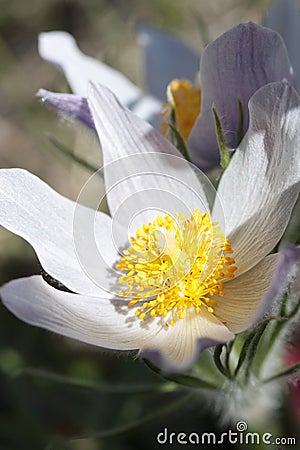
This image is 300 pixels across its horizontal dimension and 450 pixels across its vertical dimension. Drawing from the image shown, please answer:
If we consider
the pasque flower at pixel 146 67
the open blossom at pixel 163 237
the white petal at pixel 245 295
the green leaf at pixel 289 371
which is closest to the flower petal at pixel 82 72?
the pasque flower at pixel 146 67

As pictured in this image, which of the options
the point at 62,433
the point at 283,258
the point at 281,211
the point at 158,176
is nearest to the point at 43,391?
the point at 62,433

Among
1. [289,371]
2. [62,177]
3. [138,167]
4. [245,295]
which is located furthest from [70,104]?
A: [62,177]

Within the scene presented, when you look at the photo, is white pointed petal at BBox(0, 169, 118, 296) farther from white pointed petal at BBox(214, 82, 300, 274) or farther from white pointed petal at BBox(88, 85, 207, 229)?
white pointed petal at BBox(214, 82, 300, 274)

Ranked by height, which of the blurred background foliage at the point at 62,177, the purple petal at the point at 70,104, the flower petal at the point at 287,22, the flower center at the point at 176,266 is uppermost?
the purple petal at the point at 70,104

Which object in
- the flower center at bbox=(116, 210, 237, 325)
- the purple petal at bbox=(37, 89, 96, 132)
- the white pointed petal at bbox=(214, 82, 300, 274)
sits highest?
the purple petal at bbox=(37, 89, 96, 132)

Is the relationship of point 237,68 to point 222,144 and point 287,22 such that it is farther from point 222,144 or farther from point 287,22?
point 287,22

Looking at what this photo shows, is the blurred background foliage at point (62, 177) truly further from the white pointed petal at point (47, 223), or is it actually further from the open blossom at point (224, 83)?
the white pointed petal at point (47, 223)

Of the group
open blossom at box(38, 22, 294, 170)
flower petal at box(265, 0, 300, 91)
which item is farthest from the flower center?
flower petal at box(265, 0, 300, 91)
